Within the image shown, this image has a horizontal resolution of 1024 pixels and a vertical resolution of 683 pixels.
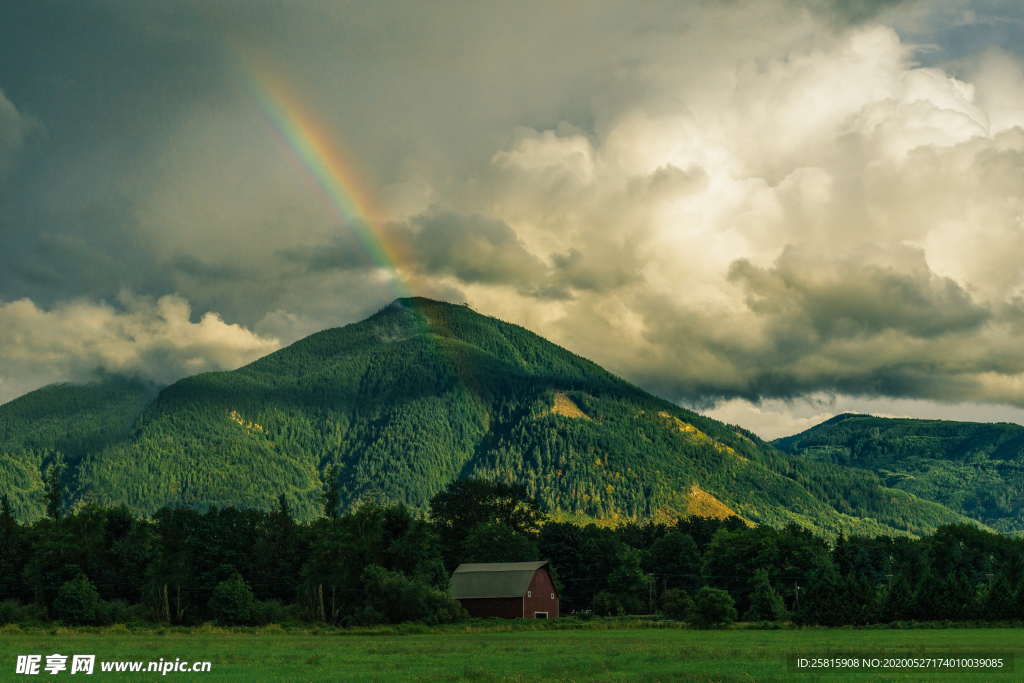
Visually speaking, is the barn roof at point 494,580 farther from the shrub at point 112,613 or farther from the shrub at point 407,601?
the shrub at point 112,613

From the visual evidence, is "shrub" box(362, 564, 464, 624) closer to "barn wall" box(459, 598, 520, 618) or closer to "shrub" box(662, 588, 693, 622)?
"barn wall" box(459, 598, 520, 618)

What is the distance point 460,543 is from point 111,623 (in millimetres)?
67499

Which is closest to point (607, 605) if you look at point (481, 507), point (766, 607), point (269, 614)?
point (766, 607)

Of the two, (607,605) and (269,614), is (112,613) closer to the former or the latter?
(269,614)

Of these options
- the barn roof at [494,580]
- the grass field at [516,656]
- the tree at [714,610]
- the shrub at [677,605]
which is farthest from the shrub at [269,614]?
the shrub at [677,605]

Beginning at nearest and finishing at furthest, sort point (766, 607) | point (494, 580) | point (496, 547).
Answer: point (766, 607) → point (494, 580) → point (496, 547)

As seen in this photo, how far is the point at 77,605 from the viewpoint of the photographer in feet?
350

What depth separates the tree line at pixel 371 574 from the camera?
3962 inches

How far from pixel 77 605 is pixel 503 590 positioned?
54.6 m

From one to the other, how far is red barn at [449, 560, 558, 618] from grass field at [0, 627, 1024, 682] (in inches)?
2193

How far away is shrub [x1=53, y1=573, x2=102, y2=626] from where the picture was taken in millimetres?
106188

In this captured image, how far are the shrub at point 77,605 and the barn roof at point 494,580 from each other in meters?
46.5

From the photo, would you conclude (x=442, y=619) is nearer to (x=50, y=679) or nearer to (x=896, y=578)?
(x=896, y=578)

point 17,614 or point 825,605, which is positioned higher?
point 17,614
